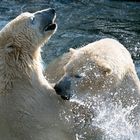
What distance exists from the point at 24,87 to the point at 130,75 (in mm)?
1478

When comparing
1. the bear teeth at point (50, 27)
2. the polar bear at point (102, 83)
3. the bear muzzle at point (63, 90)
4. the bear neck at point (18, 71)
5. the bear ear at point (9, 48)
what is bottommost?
the polar bear at point (102, 83)

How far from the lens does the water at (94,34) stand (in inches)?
276

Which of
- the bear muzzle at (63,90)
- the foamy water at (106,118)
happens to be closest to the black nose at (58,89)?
the bear muzzle at (63,90)

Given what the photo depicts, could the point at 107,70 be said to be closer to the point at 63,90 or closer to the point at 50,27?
the point at 63,90

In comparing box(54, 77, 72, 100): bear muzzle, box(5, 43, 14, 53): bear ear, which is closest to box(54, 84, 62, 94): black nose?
box(54, 77, 72, 100): bear muzzle

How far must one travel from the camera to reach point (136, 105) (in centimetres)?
700

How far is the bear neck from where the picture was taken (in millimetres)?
6266

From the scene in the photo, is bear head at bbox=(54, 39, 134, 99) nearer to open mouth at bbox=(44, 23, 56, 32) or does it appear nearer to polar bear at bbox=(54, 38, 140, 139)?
polar bear at bbox=(54, 38, 140, 139)

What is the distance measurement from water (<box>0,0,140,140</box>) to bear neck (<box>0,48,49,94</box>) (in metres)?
0.56

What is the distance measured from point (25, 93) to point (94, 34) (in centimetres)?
499

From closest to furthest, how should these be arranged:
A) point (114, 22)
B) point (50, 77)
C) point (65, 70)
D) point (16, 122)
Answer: point (16, 122) → point (65, 70) → point (50, 77) → point (114, 22)

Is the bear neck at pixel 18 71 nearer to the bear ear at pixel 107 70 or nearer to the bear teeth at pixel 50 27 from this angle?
the bear teeth at pixel 50 27

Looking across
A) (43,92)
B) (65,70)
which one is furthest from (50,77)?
(43,92)

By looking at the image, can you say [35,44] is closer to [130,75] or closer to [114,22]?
[130,75]
